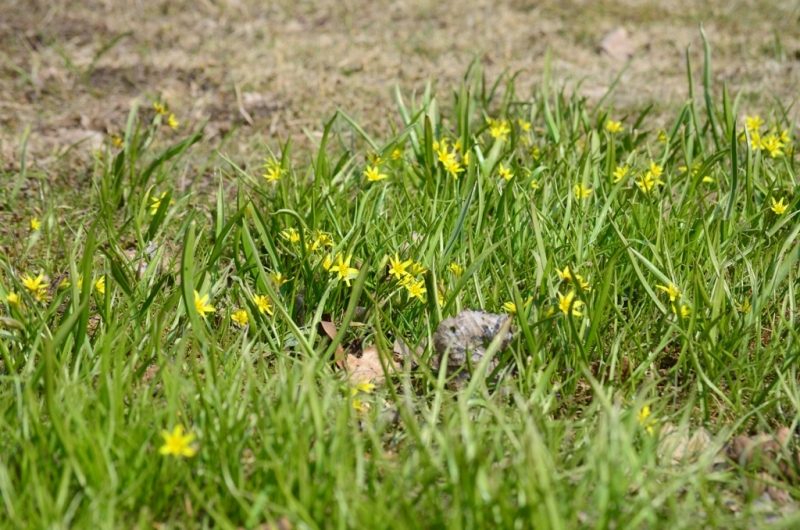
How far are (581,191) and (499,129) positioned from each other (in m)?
0.55

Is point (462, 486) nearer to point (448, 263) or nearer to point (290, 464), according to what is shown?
point (290, 464)

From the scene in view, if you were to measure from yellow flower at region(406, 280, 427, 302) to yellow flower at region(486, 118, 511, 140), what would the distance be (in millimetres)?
961

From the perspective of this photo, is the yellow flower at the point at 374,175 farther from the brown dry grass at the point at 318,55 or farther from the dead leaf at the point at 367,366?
the brown dry grass at the point at 318,55

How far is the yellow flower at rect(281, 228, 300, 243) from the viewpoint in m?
2.36

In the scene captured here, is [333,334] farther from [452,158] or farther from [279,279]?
[452,158]

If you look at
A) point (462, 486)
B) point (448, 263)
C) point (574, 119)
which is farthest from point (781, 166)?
point (462, 486)

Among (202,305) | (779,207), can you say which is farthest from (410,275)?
(779,207)

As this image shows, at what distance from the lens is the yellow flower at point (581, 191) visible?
256 centimetres

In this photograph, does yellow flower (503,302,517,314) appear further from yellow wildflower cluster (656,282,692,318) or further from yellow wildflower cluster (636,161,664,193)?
yellow wildflower cluster (636,161,664,193)

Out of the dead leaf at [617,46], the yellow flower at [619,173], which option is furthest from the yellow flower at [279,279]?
the dead leaf at [617,46]

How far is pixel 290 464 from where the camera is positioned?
5.07 feet

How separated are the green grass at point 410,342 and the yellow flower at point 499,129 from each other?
0.01m

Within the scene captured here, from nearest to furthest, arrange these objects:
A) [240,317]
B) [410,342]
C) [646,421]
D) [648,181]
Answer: [646,421]
[240,317]
[410,342]
[648,181]

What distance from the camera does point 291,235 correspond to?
2365 millimetres
